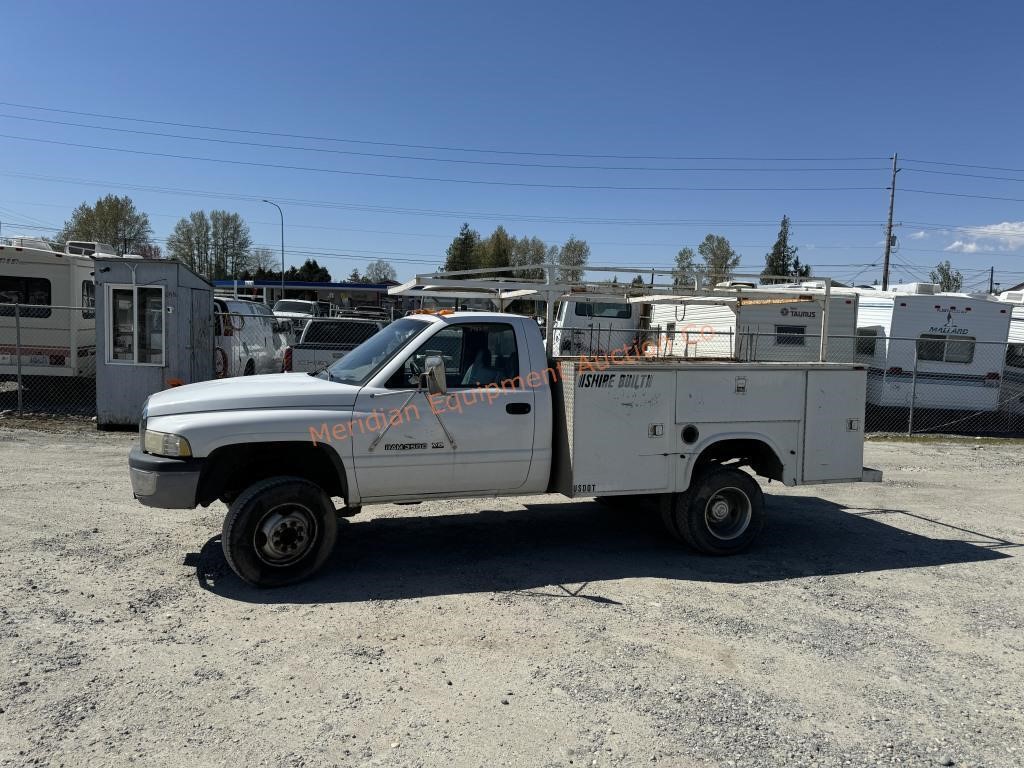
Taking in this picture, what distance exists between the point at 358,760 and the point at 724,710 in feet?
6.01

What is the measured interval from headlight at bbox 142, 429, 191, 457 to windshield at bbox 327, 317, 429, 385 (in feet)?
3.95

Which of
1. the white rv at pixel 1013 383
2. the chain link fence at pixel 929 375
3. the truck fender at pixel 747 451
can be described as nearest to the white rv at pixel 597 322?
the chain link fence at pixel 929 375

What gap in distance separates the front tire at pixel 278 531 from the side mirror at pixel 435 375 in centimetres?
110

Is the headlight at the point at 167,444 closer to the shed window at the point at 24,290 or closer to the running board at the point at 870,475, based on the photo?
the running board at the point at 870,475

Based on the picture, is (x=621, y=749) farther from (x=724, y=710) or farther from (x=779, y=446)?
(x=779, y=446)

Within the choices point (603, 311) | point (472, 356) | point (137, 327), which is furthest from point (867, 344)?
point (137, 327)

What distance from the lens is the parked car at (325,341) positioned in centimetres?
1327

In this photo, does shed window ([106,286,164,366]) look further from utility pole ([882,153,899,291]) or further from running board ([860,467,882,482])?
utility pole ([882,153,899,291])

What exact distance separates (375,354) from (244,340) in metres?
9.29

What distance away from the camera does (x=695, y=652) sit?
4.46 metres

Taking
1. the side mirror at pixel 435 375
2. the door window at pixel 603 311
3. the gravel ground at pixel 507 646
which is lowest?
the gravel ground at pixel 507 646

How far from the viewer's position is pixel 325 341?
1374 cm

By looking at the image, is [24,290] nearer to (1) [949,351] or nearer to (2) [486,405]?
(2) [486,405]

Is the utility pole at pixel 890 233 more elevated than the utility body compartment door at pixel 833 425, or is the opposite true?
the utility pole at pixel 890 233
